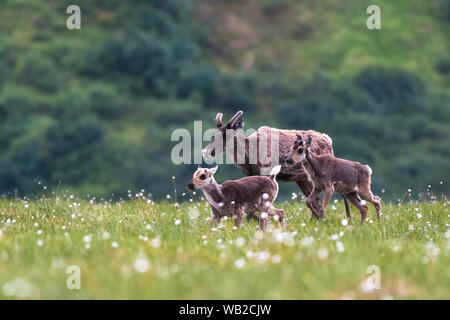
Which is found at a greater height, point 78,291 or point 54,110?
point 54,110

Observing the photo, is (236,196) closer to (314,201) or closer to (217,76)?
(314,201)

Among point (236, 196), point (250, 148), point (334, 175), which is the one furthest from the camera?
point (250, 148)

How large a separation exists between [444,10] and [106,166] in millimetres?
58913

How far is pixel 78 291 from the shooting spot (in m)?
8.16

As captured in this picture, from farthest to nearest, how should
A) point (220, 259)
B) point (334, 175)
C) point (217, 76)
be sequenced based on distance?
point (217, 76) → point (334, 175) → point (220, 259)

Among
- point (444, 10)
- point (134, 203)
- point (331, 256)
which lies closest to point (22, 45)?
point (444, 10)

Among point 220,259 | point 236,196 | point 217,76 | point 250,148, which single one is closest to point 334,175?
point 236,196

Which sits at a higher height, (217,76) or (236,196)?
(217,76)

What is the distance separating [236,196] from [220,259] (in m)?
3.61

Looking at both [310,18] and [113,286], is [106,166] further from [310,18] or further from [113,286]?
[113,286]

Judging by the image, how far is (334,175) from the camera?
13.2 m

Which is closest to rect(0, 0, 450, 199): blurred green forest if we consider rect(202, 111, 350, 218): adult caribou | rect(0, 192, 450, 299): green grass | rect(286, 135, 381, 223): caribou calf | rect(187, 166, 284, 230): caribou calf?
rect(202, 111, 350, 218): adult caribou

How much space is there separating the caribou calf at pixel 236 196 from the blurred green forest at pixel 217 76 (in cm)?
6836

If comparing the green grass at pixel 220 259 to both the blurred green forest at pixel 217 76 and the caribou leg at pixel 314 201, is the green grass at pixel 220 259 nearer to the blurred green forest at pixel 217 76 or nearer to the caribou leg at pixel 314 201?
the caribou leg at pixel 314 201
